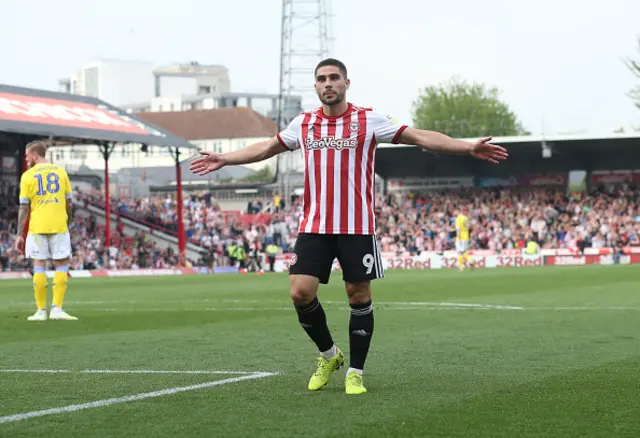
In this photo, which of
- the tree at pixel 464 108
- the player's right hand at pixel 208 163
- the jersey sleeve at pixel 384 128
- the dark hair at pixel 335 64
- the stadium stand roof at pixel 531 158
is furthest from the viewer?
the tree at pixel 464 108

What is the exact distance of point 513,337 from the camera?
36.8 feet

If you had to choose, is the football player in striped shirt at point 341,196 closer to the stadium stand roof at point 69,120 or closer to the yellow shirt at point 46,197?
the yellow shirt at point 46,197

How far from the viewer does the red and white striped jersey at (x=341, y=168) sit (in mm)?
7367

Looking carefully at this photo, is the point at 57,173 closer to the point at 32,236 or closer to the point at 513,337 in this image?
the point at 32,236

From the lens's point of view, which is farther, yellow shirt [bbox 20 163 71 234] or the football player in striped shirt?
yellow shirt [bbox 20 163 71 234]

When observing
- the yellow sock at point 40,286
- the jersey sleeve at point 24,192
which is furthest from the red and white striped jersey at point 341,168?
the yellow sock at point 40,286

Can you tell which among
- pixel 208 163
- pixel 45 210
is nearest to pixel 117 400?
pixel 208 163

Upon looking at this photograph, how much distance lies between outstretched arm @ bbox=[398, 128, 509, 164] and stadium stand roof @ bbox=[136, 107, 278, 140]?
129067mm

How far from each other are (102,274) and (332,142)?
3498 cm

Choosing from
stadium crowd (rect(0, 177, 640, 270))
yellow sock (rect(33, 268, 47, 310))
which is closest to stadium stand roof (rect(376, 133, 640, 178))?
stadium crowd (rect(0, 177, 640, 270))

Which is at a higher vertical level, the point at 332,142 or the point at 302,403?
the point at 332,142

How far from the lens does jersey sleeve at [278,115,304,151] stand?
753 centimetres

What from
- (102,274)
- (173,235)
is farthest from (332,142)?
(173,235)

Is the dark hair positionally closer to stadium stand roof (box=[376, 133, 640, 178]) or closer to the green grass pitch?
the green grass pitch
